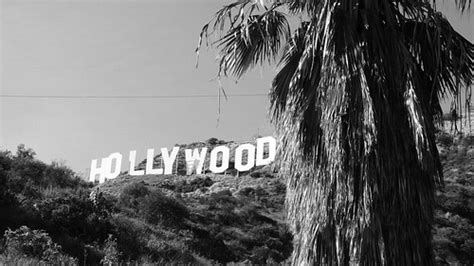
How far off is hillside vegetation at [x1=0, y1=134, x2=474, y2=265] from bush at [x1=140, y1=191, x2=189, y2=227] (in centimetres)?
6

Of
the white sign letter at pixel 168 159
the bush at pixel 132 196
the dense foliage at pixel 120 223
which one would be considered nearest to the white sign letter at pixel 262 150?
the white sign letter at pixel 168 159

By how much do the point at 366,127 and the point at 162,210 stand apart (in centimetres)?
2821

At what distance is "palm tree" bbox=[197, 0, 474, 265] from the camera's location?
8.05 metres

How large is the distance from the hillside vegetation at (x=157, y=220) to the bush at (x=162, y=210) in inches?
2.3

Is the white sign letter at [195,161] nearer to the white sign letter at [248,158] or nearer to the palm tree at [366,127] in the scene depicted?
the white sign letter at [248,158]

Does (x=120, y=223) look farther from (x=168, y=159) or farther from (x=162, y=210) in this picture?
(x=168, y=159)

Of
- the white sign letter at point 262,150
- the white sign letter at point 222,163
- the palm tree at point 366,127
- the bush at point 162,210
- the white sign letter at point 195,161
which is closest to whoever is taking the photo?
the palm tree at point 366,127

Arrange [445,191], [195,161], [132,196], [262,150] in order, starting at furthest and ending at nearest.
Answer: [195,161] < [262,150] < [445,191] < [132,196]

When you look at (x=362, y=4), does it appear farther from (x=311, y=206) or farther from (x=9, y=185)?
(x=9, y=185)

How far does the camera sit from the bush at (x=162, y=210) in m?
34.3

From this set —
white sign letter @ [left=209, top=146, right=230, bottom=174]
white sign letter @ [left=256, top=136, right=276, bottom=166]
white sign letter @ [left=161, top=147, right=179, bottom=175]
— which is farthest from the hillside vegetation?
white sign letter @ [left=161, top=147, right=179, bottom=175]

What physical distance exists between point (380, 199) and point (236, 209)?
115ft

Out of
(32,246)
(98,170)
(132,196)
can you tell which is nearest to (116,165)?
(98,170)

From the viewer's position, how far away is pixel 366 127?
8.05 m
